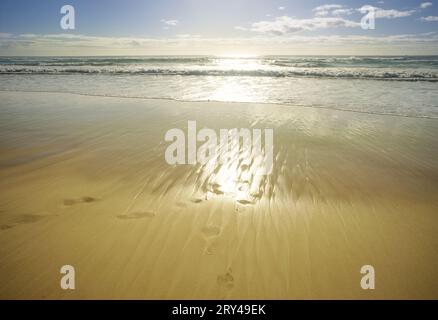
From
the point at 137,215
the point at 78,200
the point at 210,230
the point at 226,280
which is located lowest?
the point at 226,280

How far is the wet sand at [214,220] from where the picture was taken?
2760 mm

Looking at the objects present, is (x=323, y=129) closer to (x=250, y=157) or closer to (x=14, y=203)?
(x=250, y=157)

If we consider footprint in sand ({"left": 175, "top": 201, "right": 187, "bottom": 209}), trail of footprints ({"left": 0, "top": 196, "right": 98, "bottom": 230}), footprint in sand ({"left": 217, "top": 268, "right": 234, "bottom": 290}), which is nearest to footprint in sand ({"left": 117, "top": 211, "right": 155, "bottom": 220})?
footprint in sand ({"left": 175, "top": 201, "right": 187, "bottom": 209})

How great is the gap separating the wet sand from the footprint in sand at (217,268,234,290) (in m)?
0.01

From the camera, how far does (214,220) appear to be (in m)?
3.68

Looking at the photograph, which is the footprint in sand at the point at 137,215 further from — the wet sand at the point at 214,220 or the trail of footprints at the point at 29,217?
the trail of footprints at the point at 29,217

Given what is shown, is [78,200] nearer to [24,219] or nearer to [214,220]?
[24,219]

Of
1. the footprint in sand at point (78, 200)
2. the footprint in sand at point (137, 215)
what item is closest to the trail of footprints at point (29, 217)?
the footprint in sand at point (78, 200)

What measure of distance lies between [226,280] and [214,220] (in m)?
1.01

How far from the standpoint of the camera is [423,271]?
2.93 metres

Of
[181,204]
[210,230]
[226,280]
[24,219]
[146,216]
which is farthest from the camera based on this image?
[181,204]

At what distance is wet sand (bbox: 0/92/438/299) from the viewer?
9.05 ft

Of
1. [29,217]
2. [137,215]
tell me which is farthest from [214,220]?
[29,217]

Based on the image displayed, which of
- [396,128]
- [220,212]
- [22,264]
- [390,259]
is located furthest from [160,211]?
[396,128]
